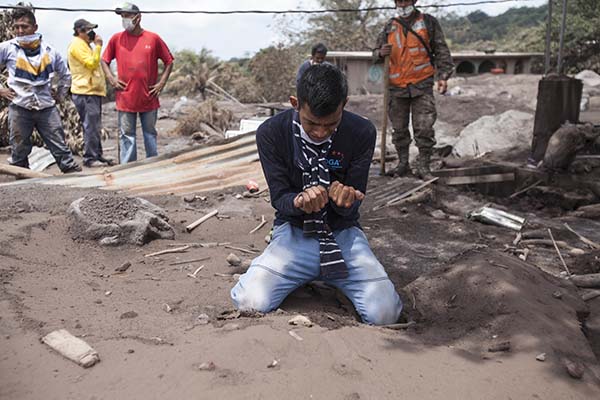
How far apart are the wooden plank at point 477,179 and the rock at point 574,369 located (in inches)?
174

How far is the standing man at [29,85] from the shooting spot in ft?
21.0

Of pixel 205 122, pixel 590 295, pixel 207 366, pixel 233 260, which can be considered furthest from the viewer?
pixel 205 122

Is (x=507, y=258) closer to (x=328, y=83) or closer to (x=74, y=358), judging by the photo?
(x=328, y=83)

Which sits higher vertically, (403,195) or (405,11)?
(405,11)

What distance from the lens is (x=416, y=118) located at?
6730mm

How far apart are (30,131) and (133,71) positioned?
137cm

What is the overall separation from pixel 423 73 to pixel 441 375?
471cm

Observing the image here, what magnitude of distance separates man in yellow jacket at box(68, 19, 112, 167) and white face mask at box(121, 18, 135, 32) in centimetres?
126

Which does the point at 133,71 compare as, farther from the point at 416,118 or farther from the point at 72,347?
the point at 72,347

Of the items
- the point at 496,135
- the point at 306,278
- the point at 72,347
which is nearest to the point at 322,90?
the point at 306,278

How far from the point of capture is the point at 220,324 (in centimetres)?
290

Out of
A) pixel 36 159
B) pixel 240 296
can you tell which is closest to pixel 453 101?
pixel 36 159

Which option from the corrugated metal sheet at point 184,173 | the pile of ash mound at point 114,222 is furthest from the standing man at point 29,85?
the pile of ash mound at point 114,222

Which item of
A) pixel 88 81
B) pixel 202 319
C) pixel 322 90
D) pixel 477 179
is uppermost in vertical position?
pixel 322 90
